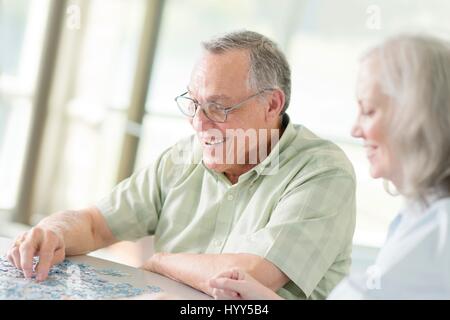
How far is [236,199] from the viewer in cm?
234

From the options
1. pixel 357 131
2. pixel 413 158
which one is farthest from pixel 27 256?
pixel 413 158

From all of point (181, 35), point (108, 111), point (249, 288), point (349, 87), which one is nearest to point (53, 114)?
point (108, 111)

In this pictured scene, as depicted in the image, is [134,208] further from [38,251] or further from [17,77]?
[17,77]

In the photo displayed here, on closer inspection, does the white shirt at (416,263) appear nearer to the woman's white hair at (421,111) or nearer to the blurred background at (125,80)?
the woman's white hair at (421,111)

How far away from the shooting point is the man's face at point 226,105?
227 centimetres

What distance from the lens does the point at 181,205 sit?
7.98ft

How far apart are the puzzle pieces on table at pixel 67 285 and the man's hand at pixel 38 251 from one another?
0.07 feet

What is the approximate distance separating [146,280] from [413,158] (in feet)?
2.78

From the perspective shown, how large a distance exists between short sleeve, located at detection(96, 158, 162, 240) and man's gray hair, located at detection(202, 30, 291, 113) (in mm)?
490

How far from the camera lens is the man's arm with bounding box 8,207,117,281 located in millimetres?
1963

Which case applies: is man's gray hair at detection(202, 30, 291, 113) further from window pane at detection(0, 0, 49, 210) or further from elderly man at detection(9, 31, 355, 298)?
window pane at detection(0, 0, 49, 210)

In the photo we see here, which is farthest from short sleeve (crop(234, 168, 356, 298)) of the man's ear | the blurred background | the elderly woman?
the blurred background

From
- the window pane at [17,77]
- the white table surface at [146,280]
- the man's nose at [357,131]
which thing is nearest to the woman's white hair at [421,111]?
the man's nose at [357,131]

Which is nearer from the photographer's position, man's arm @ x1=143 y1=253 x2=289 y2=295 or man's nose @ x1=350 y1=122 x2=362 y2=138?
man's nose @ x1=350 y1=122 x2=362 y2=138
